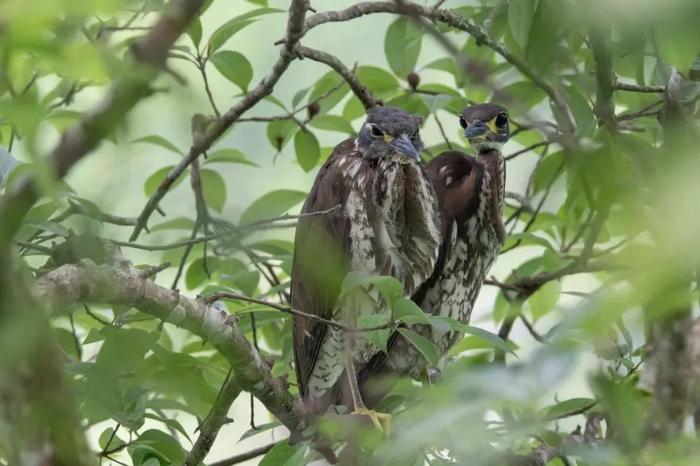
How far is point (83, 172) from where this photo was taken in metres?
1.32

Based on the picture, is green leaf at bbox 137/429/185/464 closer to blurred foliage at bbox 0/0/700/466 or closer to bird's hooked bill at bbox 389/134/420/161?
blurred foliage at bbox 0/0/700/466

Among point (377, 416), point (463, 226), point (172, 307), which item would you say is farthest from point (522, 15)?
point (463, 226)

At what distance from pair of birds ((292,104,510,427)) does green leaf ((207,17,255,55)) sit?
60cm

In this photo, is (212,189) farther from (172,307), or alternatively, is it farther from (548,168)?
(172,307)

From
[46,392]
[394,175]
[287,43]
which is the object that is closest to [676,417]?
[46,392]

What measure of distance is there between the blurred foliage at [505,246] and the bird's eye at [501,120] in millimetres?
128

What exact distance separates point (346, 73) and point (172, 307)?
4.51 ft

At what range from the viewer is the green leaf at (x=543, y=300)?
3293 mm

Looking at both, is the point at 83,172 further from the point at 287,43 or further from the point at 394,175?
the point at 394,175

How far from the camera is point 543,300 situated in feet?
10.8

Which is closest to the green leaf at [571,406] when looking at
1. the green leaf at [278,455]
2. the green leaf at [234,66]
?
the green leaf at [278,455]

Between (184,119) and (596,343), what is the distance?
1.33 feet

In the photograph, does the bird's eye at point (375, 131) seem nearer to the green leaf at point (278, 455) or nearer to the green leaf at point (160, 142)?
the green leaf at point (160, 142)

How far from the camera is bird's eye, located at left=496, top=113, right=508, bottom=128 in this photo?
3776 mm
